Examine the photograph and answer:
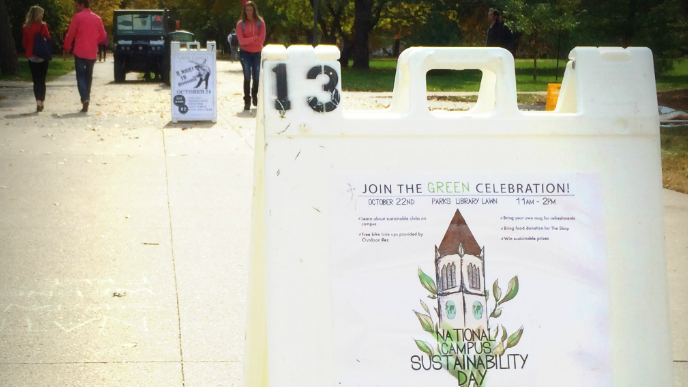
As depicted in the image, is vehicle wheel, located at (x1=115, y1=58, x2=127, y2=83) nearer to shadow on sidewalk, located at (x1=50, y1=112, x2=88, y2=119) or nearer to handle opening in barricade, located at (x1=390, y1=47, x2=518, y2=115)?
shadow on sidewalk, located at (x1=50, y1=112, x2=88, y2=119)

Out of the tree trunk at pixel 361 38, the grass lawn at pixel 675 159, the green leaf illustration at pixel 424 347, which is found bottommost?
the green leaf illustration at pixel 424 347

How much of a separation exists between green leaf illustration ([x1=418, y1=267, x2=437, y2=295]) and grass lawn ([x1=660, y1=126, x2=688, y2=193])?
22.6ft

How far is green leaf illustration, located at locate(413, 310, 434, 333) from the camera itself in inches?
90.0

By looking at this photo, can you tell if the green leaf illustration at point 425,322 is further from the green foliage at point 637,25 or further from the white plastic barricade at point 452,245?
the green foliage at point 637,25

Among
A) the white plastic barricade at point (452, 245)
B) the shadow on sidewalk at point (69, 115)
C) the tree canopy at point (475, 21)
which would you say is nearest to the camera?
the white plastic barricade at point (452, 245)

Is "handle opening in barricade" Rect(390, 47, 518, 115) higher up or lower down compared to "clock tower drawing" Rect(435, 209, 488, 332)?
higher up

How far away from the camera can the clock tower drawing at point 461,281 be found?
7.51ft

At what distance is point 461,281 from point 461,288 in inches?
0.7

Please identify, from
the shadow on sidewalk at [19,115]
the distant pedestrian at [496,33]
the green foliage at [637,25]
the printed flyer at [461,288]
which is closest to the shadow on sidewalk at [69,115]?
the shadow on sidewalk at [19,115]

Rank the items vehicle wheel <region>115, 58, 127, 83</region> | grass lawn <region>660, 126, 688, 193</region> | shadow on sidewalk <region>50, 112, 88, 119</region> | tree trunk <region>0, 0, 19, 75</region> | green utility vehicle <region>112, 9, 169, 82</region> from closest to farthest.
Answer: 1. grass lawn <region>660, 126, 688, 193</region>
2. shadow on sidewalk <region>50, 112, 88, 119</region>
3. green utility vehicle <region>112, 9, 169, 82</region>
4. vehicle wheel <region>115, 58, 127, 83</region>
5. tree trunk <region>0, 0, 19, 75</region>

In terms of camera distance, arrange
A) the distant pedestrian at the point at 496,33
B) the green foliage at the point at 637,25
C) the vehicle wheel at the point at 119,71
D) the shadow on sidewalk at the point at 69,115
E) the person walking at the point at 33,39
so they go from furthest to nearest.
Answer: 1. the vehicle wheel at the point at 119,71
2. the green foliage at the point at 637,25
3. the distant pedestrian at the point at 496,33
4. the person walking at the point at 33,39
5. the shadow on sidewalk at the point at 69,115

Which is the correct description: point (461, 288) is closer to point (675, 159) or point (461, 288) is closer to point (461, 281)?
point (461, 281)

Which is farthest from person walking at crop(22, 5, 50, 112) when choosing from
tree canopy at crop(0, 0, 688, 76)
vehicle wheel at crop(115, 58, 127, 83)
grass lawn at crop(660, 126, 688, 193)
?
tree canopy at crop(0, 0, 688, 76)

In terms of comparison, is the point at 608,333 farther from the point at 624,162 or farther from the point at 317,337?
the point at 317,337
